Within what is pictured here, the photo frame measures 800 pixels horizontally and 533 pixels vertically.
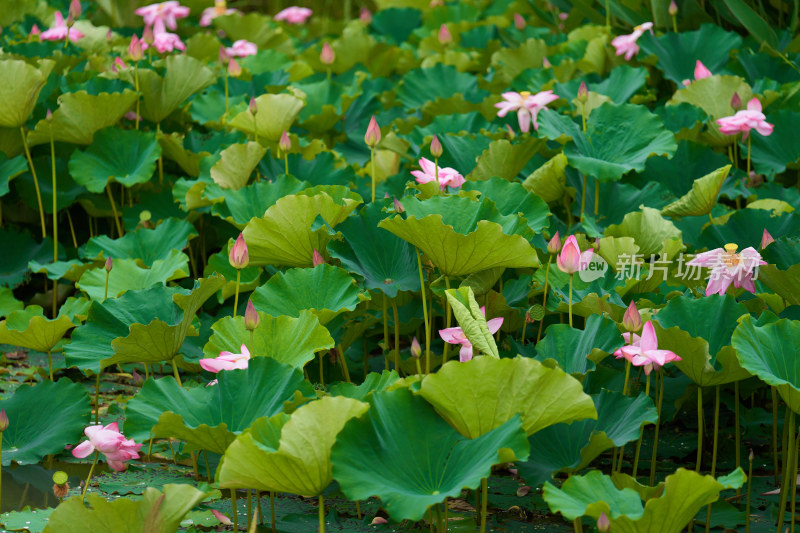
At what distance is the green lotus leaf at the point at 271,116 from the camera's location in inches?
105

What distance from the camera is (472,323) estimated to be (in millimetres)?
1628

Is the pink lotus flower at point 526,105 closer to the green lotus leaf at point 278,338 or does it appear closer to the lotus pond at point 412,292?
the lotus pond at point 412,292

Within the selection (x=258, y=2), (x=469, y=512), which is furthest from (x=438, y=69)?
(x=258, y=2)

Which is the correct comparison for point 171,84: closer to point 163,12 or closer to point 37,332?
point 163,12

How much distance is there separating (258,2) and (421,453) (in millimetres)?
5797

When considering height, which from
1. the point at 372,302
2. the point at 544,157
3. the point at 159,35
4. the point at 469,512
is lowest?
the point at 469,512

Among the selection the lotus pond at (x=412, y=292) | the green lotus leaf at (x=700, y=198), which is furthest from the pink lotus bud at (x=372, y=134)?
the green lotus leaf at (x=700, y=198)

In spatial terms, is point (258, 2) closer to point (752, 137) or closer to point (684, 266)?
point (752, 137)

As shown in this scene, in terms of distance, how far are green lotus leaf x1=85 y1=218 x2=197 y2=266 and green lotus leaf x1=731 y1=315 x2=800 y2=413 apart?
4.95 feet

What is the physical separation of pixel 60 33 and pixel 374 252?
195cm

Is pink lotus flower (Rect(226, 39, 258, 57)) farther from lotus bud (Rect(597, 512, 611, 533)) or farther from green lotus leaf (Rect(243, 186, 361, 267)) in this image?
lotus bud (Rect(597, 512, 611, 533))

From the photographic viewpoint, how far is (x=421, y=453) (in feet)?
4.84

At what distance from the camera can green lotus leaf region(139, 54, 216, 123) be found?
288 cm

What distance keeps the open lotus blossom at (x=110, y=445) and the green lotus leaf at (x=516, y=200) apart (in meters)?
1.00
